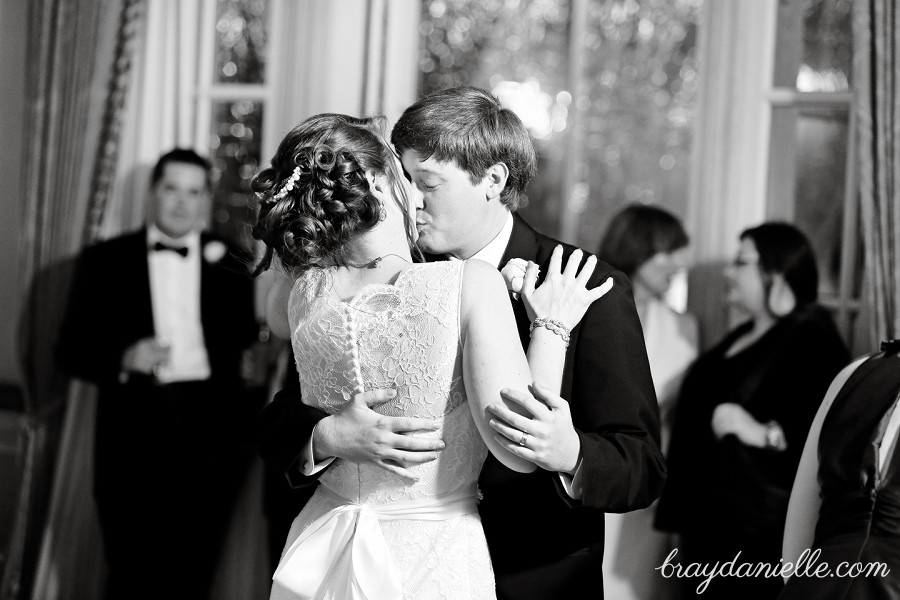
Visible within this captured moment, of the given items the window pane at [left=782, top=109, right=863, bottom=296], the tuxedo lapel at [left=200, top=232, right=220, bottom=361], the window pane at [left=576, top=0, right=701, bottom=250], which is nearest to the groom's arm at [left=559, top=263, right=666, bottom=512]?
the window pane at [left=782, top=109, right=863, bottom=296]

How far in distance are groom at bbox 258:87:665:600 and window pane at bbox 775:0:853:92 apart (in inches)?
74.9

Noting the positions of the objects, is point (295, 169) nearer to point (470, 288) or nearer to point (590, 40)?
point (470, 288)

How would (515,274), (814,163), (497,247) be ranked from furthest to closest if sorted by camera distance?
(814,163), (497,247), (515,274)

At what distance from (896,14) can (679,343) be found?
52.1 inches

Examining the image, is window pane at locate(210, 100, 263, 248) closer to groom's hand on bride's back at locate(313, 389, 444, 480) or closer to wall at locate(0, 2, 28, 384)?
wall at locate(0, 2, 28, 384)

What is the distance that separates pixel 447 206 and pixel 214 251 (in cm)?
234

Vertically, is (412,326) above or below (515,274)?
below

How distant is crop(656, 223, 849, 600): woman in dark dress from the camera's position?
311 centimetres

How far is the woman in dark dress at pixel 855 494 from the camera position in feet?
6.65

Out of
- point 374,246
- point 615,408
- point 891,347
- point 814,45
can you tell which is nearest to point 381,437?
point 374,246

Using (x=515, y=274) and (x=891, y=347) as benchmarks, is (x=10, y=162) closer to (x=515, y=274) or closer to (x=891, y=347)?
(x=515, y=274)

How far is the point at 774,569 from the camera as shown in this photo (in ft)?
9.78

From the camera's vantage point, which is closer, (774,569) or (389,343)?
(389,343)

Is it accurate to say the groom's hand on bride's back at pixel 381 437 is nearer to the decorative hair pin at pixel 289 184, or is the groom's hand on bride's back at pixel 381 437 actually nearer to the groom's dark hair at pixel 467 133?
the decorative hair pin at pixel 289 184
